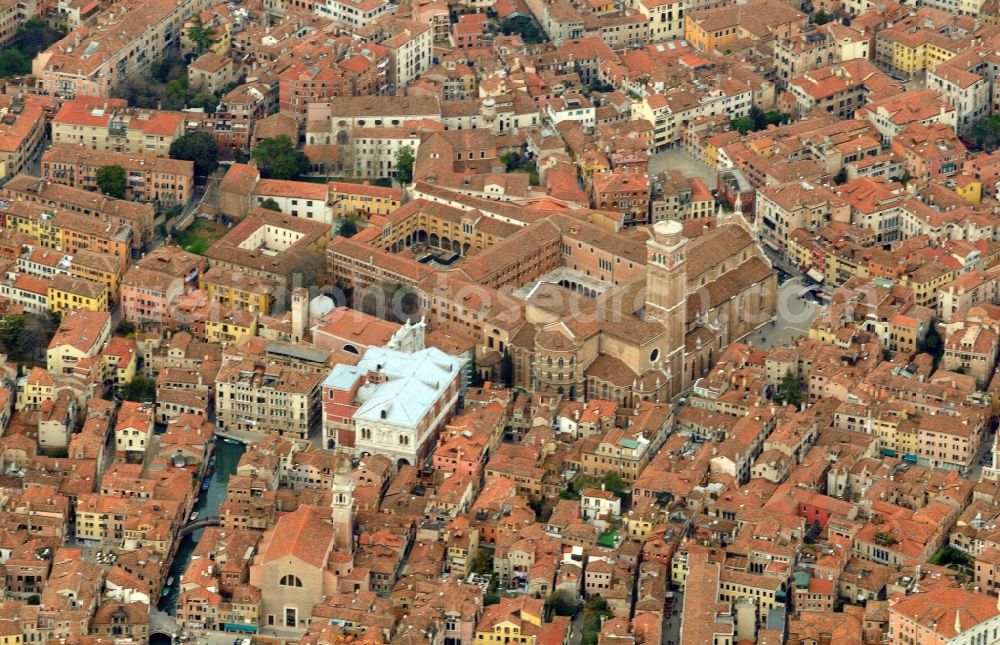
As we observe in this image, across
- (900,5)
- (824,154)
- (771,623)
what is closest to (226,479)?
(771,623)

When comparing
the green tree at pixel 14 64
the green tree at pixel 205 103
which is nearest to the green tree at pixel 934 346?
the green tree at pixel 205 103

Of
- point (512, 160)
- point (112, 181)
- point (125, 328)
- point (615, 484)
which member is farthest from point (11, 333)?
point (615, 484)

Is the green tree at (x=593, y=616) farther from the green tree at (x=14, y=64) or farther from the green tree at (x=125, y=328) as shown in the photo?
the green tree at (x=14, y=64)

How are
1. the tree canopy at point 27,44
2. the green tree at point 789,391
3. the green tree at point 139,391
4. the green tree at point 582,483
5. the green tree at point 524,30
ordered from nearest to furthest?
the green tree at point 582,483
the green tree at point 789,391
the green tree at point 139,391
the tree canopy at point 27,44
the green tree at point 524,30

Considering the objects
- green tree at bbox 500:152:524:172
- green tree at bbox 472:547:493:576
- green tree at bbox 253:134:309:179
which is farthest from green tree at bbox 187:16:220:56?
green tree at bbox 472:547:493:576

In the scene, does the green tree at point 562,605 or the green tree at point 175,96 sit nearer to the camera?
the green tree at point 562,605

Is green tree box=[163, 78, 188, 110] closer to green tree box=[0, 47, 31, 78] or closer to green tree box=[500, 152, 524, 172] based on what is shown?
green tree box=[0, 47, 31, 78]
